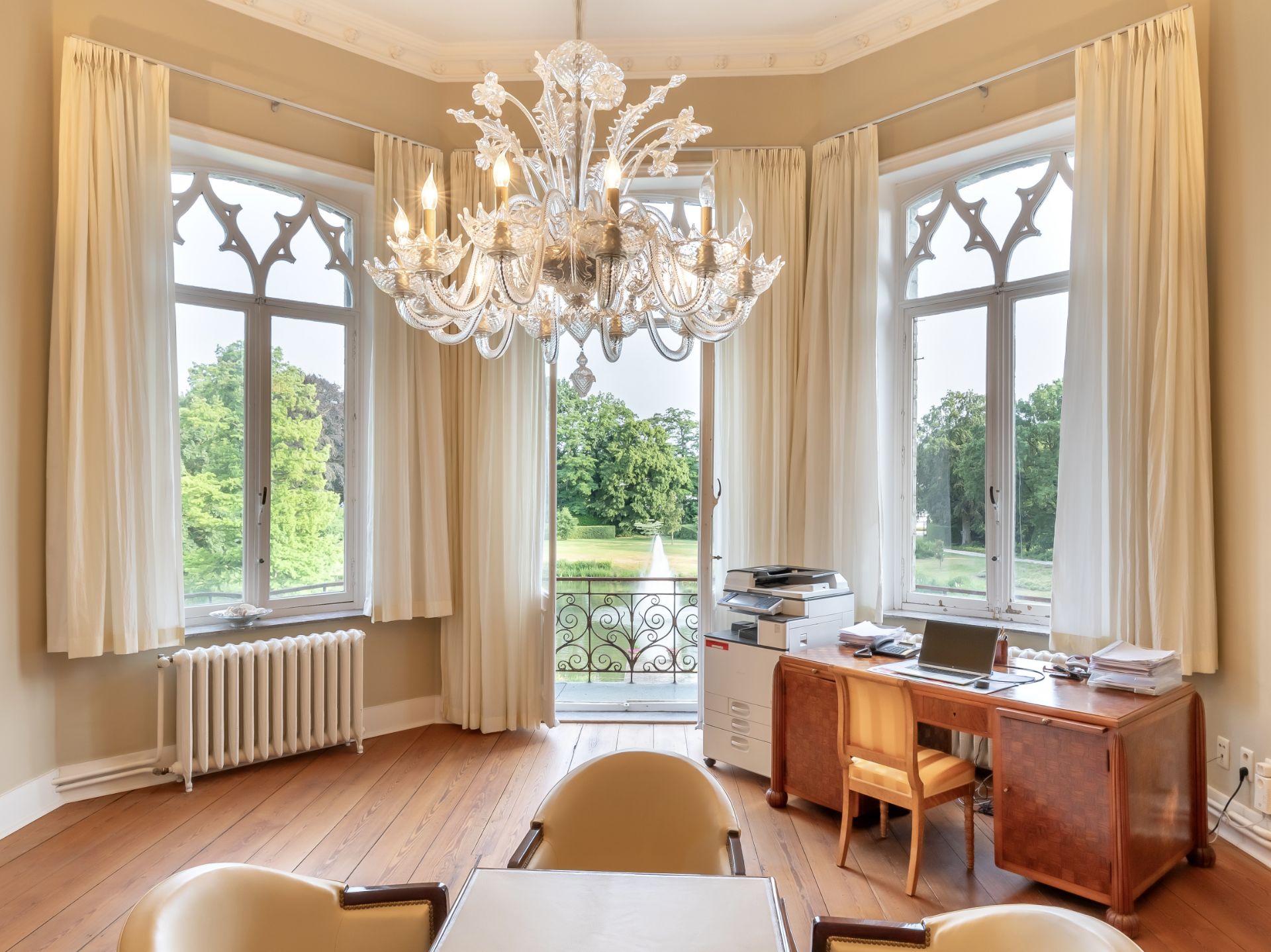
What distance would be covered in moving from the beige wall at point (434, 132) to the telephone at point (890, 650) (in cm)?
116

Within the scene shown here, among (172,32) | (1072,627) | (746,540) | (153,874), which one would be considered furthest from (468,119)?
(1072,627)

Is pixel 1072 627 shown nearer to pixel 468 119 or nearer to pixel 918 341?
pixel 918 341

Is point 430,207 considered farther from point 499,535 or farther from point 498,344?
point 499,535

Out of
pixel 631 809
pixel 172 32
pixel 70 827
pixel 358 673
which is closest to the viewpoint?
pixel 631 809

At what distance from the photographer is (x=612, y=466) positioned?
5324 mm

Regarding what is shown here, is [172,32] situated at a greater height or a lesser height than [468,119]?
greater

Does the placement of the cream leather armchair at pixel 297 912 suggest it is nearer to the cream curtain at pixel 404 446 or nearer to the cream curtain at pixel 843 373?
the cream curtain at pixel 404 446

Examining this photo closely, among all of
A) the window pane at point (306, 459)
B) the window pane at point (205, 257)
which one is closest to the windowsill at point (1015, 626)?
the window pane at point (306, 459)

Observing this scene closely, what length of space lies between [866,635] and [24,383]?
3.89 metres

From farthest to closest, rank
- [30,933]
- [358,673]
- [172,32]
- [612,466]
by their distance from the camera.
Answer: [612,466] → [358,673] → [172,32] → [30,933]

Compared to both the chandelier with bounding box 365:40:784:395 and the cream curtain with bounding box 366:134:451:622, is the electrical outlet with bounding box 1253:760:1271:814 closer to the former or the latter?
the chandelier with bounding box 365:40:784:395

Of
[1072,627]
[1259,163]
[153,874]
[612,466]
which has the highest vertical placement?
[1259,163]

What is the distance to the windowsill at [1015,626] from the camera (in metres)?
3.74

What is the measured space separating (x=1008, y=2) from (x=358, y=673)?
4726 millimetres
